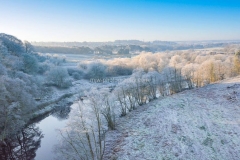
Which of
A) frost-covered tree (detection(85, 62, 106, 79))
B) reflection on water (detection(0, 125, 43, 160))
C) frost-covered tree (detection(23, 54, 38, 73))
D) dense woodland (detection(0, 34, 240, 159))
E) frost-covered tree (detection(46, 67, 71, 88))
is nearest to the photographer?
dense woodland (detection(0, 34, 240, 159))

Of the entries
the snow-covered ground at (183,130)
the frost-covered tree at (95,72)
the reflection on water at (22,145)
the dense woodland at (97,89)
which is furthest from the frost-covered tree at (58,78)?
the snow-covered ground at (183,130)

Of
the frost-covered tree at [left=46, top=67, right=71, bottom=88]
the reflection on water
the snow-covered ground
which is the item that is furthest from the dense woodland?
the snow-covered ground

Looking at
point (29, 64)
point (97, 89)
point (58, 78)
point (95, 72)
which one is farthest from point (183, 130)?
point (95, 72)

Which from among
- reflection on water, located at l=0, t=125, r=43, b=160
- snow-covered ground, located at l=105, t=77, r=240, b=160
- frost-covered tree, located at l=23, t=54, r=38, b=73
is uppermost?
frost-covered tree, located at l=23, t=54, r=38, b=73

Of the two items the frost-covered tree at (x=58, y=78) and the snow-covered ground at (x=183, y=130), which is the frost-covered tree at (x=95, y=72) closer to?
the frost-covered tree at (x=58, y=78)

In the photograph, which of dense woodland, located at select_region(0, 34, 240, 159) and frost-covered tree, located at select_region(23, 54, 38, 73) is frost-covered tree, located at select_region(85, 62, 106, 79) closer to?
dense woodland, located at select_region(0, 34, 240, 159)

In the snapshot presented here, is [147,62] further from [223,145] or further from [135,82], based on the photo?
[223,145]

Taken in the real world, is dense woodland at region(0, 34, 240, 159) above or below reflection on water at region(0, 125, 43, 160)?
above

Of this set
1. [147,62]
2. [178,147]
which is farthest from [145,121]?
[147,62]
